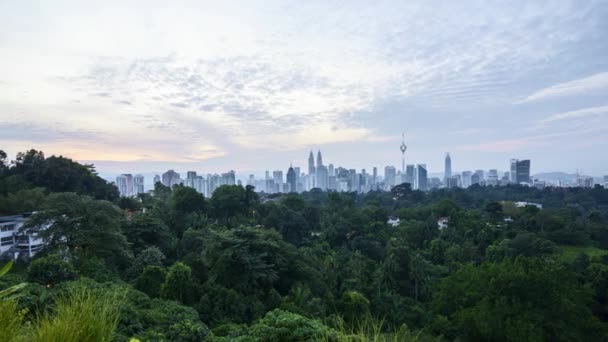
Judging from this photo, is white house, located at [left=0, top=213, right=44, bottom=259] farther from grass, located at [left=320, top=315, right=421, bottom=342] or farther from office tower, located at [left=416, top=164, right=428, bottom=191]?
office tower, located at [left=416, top=164, right=428, bottom=191]

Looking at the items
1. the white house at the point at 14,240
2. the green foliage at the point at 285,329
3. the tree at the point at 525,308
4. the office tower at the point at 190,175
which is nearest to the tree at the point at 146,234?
the white house at the point at 14,240

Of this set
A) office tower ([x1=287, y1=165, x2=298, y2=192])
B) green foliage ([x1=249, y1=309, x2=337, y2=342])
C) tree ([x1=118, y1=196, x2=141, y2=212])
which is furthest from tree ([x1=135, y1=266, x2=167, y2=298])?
office tower ([x1=287, y1=165, x2=298, y2=192])

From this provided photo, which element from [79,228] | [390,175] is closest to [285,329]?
[79,228]

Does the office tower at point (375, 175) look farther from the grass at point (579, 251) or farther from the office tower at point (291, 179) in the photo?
the grass at point (579, 251)

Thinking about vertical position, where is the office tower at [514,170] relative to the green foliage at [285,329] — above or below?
above

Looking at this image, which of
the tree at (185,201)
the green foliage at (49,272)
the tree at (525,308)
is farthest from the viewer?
the tree at (185,201)

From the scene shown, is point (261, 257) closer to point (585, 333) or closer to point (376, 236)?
point (585, 333)

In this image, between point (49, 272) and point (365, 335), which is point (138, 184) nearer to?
point (49, 272)
